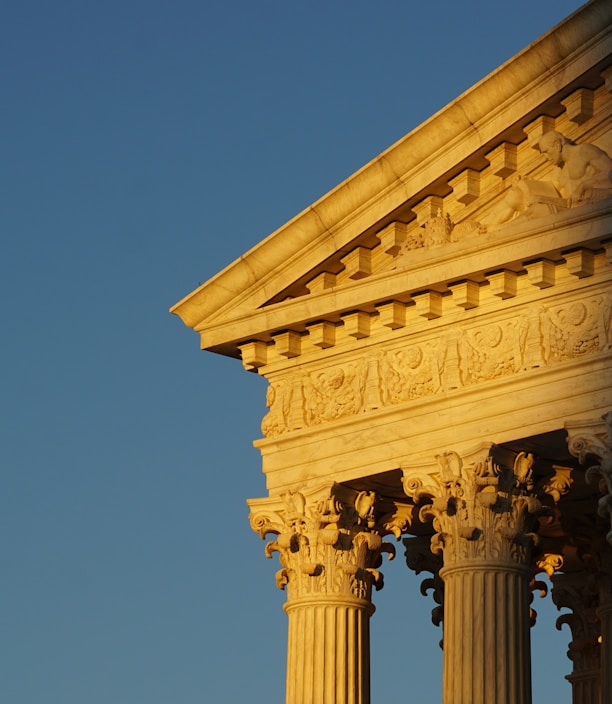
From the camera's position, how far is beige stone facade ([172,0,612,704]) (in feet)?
153

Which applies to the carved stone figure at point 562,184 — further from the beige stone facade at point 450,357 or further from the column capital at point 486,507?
the column capital at point 486,507

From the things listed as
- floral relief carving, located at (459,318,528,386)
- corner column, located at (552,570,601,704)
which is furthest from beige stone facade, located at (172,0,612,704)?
corner column, located at (552,570,601,704)

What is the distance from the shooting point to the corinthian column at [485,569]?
46.5m

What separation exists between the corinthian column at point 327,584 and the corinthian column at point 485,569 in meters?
2.87

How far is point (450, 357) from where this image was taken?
48.6m

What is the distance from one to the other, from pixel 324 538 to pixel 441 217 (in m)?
7.50

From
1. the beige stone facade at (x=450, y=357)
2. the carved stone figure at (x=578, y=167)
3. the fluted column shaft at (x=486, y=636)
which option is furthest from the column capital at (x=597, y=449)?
the carved stone figure at (x=578, y=167)

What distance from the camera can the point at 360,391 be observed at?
50.2m

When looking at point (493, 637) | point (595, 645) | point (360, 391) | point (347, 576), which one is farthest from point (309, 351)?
point (595, 645)

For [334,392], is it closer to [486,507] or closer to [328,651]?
[486,507]

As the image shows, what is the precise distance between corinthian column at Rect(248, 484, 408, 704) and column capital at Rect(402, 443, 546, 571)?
297cm

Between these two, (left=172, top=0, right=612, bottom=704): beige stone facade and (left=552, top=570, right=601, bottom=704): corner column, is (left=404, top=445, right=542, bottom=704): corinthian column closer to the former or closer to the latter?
(left=172, top=0, right=612, bottom=704): beige stone facade

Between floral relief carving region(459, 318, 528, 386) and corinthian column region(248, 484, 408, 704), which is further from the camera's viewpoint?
corinthian column region(248, 484, 408, 704)

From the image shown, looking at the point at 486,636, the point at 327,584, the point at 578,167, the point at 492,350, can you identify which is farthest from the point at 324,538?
the point at 578,167
